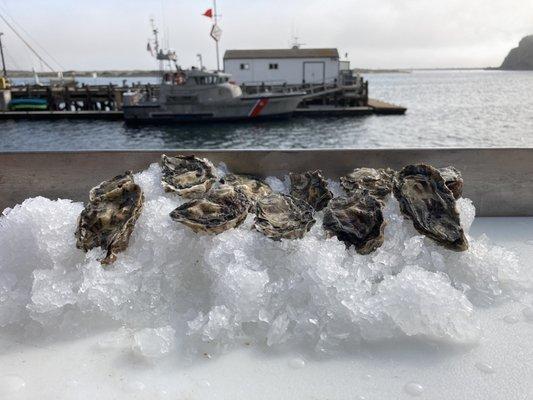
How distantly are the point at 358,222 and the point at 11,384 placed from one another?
6.72 feet

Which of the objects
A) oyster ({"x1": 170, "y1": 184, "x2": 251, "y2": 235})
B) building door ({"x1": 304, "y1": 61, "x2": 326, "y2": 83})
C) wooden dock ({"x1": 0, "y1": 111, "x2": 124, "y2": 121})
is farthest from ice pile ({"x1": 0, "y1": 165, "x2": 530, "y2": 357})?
building door ({"x1": 304, "y1": 61, "x2": 326, "y2": 83})

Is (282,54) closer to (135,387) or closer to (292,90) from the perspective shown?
(292,90)

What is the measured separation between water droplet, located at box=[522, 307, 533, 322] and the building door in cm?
3549

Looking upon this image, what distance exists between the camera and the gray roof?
3559cm

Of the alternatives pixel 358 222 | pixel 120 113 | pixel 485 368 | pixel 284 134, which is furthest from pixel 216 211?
pixel 120 113

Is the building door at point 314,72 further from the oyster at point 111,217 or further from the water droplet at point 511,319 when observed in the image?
the water droplet at point 511,319

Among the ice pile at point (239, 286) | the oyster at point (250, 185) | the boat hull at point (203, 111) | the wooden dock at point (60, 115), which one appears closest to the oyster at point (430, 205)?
the ice pile at point (239, 286)

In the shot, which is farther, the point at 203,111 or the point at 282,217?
the point at 203,111

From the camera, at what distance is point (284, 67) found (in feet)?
118

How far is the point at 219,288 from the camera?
2.20 meters

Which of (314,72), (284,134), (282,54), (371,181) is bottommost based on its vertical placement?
(284,134)

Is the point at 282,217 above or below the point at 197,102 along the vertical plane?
above

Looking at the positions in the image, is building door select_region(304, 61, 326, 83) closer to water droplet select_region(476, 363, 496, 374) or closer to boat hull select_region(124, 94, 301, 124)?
boat hull select_region(124, 94, 301, 124)

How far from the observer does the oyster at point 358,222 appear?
2553 millimetres
